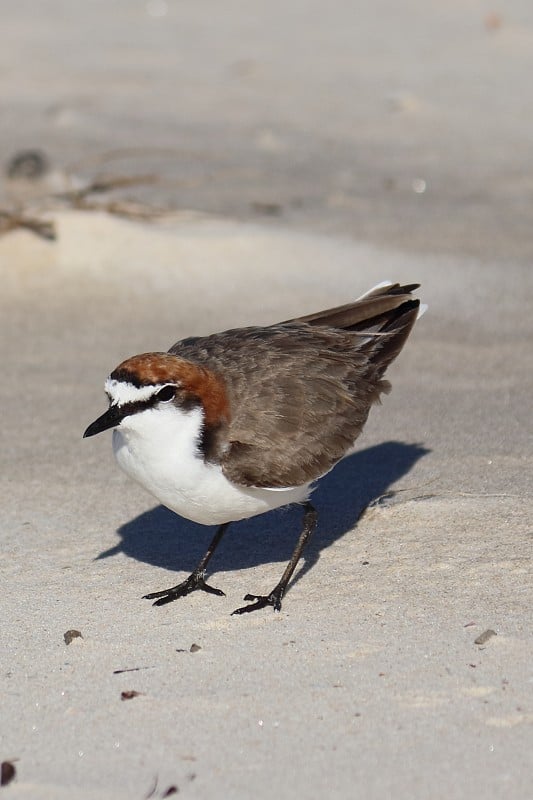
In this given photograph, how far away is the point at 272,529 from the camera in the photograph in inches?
249

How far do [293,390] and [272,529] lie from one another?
1036 millimetres

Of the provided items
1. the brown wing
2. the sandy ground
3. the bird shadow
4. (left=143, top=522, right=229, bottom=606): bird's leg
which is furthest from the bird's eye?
the bird shadow

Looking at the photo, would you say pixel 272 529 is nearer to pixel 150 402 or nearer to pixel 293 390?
pixel 293 390

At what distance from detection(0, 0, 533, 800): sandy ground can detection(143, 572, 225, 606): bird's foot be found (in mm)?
54

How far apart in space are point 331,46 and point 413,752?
41.9 feet

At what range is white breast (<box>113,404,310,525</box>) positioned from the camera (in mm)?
5047

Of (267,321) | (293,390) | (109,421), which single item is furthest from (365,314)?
(267,321)

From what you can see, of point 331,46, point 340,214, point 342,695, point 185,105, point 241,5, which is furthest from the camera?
point 241,5

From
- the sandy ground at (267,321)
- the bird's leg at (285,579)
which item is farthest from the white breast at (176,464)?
the sandy ground at (267,321)

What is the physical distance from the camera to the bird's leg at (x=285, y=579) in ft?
17.4

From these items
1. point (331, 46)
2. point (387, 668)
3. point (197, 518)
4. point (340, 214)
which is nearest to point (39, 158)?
point (340, 214)

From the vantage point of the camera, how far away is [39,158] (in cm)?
1121

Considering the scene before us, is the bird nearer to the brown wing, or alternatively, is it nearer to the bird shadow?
the brown wing

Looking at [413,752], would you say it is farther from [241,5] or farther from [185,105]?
[241,5]
